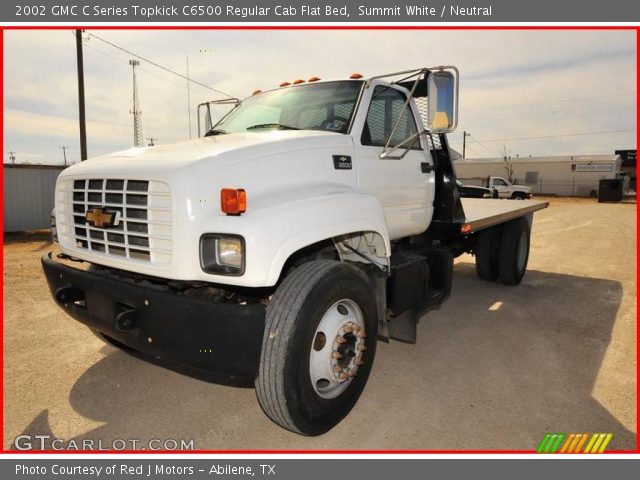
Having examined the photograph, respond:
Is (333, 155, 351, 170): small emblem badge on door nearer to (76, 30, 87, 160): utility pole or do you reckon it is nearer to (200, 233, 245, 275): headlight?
(200, 233, 245, 275): headlight

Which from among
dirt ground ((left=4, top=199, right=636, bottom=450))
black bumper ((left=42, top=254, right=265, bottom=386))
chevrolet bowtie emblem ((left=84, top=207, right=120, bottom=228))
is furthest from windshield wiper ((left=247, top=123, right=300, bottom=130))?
dirt ground ((left=4, top=199, right=636, bottom=450))

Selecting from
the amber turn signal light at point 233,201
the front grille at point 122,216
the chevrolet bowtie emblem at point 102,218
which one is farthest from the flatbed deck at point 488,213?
the chevrolet bowtie emblem at point 102,218

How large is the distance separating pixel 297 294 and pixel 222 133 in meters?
2.08

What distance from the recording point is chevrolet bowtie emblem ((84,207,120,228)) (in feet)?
9.24

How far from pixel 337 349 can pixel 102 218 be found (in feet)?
5.62

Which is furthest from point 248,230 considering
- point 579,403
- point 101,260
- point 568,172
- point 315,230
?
point 568,172

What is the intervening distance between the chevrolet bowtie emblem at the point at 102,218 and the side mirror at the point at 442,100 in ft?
7.79

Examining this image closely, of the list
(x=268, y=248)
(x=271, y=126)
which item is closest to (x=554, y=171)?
(x=271, y=126)

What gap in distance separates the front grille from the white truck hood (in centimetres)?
9

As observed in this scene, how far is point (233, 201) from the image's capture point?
8.25 feet

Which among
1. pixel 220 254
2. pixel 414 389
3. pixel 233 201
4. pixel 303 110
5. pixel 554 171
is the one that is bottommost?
pixel 414 389

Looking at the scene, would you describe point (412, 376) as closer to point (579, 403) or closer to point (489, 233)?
point (579, 403)

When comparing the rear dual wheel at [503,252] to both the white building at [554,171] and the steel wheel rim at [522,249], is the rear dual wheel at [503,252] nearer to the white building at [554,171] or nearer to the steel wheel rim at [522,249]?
the steel wheel rim at [522,249]

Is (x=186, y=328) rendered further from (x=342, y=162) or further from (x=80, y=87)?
(x=80, y=87)
